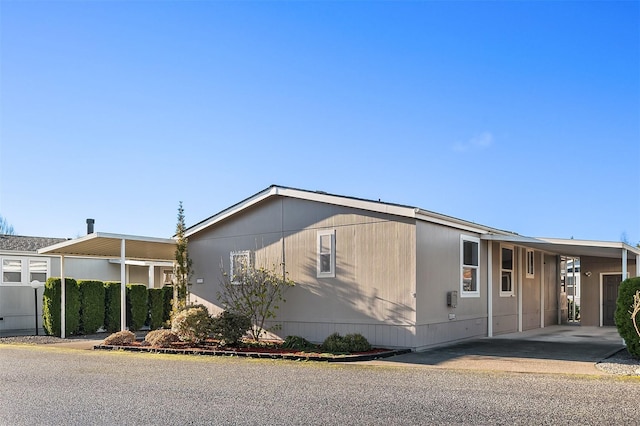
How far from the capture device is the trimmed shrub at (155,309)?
68.5ft

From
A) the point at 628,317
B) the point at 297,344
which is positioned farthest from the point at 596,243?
the point at 297,344

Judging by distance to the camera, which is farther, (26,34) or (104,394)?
(26,34)

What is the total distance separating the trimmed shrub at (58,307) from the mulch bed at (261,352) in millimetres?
4993

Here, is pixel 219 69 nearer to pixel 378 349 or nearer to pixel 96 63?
pixel 96 63

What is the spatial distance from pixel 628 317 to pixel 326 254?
21.0 feet

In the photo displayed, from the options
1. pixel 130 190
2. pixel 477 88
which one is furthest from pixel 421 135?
pixel 130 190

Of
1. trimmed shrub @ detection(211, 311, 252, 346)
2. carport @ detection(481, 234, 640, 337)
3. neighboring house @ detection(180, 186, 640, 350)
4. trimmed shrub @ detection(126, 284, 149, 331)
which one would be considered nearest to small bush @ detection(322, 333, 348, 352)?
neighboring house @ detection(180, 186, 640, 350)

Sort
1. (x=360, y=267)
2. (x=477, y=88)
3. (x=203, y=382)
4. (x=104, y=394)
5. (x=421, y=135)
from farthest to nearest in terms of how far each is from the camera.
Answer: (x=421, y=135)
(x=477, y=88)
(x=360, y=267)
(x=203, y=382)
(x=104, y=394)

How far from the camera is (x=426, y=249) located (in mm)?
12508

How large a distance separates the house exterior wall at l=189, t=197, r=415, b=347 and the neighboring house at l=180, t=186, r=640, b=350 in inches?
0.9

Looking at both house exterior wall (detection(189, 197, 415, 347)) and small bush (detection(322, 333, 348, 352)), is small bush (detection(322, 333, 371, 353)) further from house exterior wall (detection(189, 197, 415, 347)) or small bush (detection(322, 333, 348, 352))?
house exterior wall (detection(189, 197, 415, 347))

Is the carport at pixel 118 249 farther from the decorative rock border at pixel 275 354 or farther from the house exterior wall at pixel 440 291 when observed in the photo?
the house exterior wall at pixel 440 291

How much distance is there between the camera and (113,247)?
17.2 metres

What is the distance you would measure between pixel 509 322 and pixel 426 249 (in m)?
5.91
